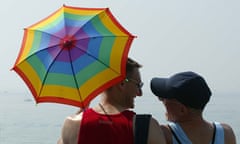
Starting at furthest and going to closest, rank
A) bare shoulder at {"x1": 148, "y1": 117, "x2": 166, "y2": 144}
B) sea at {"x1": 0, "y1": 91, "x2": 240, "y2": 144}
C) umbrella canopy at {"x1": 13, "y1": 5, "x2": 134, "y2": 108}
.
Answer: sea at {"x1": 0, "y1": 91, "x2": 240, "y2": 144} → umbrella canopy at {"x1": 13, "y1": 5, "x2": 134, "y2": 108} → bare shoulder at {"x1": 148, "y1": 117, "x2": 166, "y2": 144}

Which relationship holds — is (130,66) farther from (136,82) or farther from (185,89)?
(185,89)

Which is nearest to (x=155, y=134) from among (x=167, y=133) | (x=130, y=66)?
(x=167, y=133)

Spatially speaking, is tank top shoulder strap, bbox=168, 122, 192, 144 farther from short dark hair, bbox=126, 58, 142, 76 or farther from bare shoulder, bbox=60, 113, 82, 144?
bare shoulder, bbox=60, 113, 82, 144

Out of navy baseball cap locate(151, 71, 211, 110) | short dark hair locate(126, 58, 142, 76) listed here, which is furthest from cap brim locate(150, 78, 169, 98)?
short dark hair locate(126, 58, 142, 76)

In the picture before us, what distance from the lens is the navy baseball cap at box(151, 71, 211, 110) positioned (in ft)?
10.1

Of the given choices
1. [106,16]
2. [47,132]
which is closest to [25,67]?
[106,16]

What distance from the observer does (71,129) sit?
3057 mm

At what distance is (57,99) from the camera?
11.0 feet

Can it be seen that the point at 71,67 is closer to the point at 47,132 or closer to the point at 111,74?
the point at 111,74

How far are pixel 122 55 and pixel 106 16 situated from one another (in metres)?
0.32

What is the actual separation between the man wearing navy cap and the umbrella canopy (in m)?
0.27

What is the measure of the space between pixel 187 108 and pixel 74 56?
26.4 inches

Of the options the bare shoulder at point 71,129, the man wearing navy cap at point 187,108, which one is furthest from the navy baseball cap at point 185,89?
the bare shoulder at point 71,129

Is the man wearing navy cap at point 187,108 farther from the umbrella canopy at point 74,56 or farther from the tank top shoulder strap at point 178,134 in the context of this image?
the umbrella canopy at point 74,56
